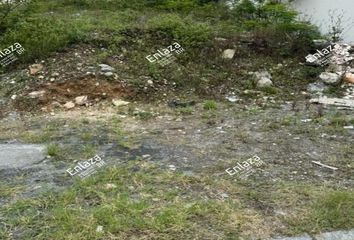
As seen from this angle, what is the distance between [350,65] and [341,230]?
3.53 m

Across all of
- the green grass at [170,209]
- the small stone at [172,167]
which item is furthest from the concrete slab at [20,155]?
the small stone at [172,167]

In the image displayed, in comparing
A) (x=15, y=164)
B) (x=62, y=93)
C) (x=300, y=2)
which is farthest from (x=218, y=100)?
(x=300, y=2)

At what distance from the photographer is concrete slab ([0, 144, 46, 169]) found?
316cm

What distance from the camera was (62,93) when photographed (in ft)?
15.2

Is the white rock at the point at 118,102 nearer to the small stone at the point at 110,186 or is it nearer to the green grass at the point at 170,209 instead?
the green grass at the point at 170,209

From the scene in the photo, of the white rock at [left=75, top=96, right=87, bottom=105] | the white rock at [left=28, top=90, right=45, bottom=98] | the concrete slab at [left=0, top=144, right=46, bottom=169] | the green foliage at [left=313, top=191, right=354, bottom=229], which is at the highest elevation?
the green foliage at [left=313, top=191, right=354, bottom=229]

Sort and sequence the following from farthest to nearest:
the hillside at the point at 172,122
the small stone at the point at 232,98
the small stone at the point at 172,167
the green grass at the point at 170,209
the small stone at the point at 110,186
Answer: the small stone at the point at 232,98 → the small stone at the point at 172,167 → the small stone at the point at 110,186 → the hillside at the point at 172,122 → the green grass at the point at 170,209

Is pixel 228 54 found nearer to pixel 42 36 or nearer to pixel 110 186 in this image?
pixel 42 36

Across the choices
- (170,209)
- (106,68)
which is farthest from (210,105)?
(170,209)

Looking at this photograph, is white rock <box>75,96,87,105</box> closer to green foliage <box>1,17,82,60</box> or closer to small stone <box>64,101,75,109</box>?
small stone <box>64,101,75,109</box>

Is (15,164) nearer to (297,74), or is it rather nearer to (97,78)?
(97,78)

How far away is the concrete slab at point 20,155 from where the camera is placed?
3160mm

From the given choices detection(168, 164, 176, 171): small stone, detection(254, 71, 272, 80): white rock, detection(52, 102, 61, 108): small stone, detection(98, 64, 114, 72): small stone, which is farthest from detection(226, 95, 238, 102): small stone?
detection(168, 164, 176, 171): small stone

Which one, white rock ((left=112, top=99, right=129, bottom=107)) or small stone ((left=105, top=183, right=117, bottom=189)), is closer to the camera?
small stone ((left=105, top=183, right=117, bottom=189))
